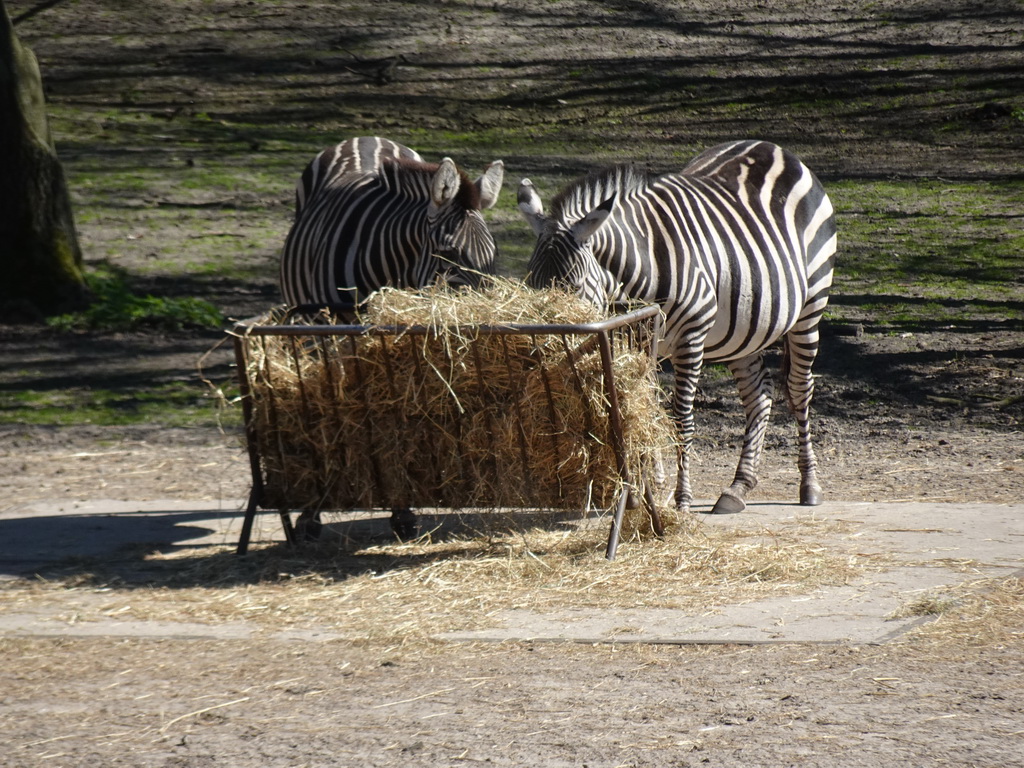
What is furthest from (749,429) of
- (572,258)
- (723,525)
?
(572,258)

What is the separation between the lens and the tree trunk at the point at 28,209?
39.8 feet

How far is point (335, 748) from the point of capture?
3.69 metres

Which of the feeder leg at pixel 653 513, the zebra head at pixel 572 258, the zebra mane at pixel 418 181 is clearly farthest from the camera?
the zebra mane at pixel 418 181

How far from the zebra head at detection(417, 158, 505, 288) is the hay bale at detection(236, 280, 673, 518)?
0.50 metres

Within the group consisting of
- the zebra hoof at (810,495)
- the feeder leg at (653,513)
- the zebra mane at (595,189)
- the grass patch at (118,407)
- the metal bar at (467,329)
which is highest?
the zebra mane at (595,189)

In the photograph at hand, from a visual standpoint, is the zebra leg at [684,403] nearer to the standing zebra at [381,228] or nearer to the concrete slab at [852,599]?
the concrete slab at [852,599]

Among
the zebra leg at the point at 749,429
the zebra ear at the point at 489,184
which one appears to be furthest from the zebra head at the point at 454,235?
the zebra leg at the point at 749,429

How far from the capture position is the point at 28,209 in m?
12.2

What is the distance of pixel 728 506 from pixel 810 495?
60cm

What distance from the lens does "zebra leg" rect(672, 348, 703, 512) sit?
6730 mm

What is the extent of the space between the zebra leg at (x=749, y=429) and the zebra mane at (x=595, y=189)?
1.44m

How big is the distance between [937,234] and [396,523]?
9.01m

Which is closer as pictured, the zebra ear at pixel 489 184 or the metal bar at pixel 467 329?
the metal bar at pixel 467 329

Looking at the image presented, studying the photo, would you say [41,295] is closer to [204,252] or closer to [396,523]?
[204,252]
